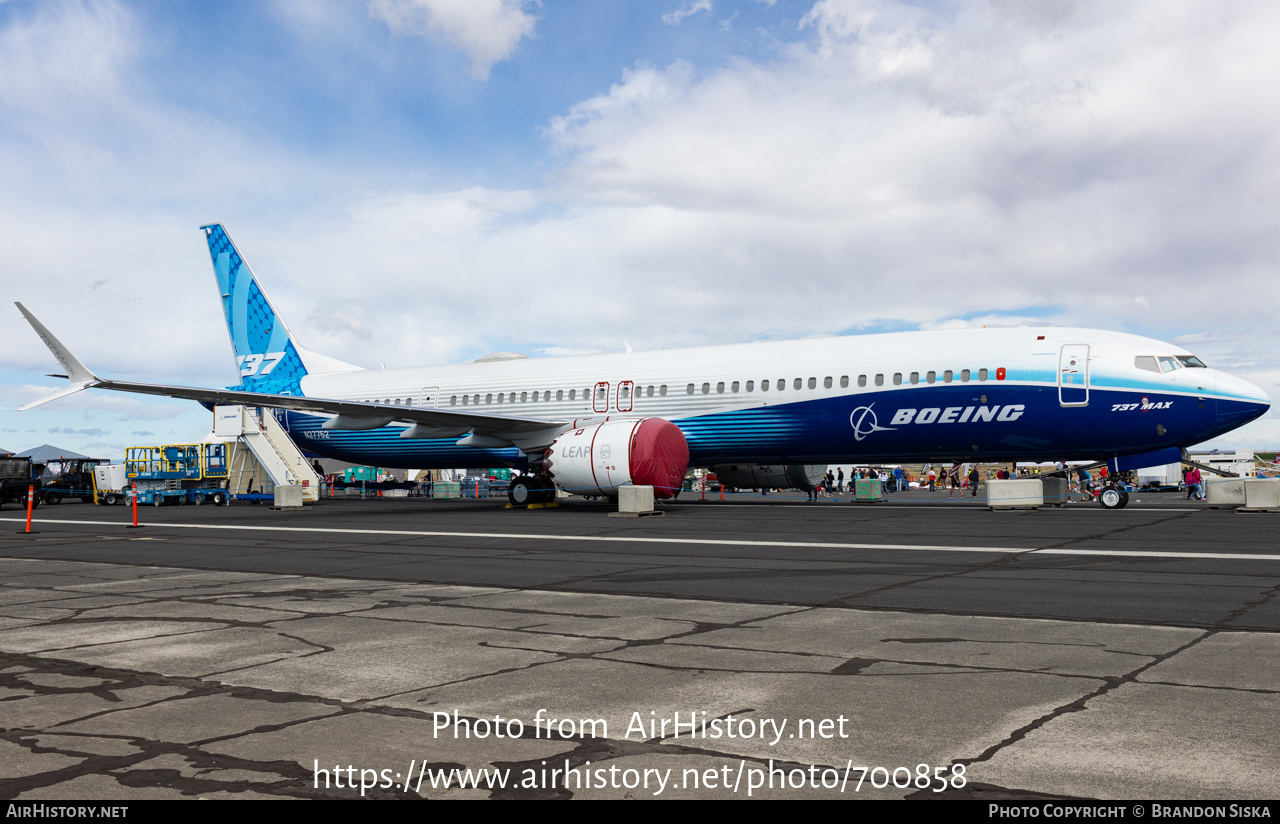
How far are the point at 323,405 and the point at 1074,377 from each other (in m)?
17.4

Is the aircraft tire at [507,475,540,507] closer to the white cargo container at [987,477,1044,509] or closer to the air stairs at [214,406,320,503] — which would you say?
the air stairs at [214,406,320,503]

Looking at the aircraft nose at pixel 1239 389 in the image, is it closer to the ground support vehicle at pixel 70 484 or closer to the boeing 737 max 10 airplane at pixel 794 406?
the boeing 737 max 10 airplane at pixel 794 406

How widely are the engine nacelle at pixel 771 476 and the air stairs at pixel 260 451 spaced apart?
52.0 feet

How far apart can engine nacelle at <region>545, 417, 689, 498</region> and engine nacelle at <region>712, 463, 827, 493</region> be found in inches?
170

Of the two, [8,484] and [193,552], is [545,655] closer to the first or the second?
[193,552]

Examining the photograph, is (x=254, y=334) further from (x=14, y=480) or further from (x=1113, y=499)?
(x=1113, y=499)

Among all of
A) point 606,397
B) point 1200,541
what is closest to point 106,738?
point 1200,541

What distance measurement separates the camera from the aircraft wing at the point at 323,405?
71.5ft

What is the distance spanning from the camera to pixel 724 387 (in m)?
23.7

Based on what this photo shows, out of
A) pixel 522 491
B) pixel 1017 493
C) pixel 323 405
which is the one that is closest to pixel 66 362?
pixel 323 405

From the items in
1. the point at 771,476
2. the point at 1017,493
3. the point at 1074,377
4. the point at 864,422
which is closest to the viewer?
the point at 1074,377

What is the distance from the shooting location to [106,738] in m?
4.59

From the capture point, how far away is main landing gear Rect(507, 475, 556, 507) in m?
26.1

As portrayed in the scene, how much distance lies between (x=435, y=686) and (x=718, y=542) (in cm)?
957
